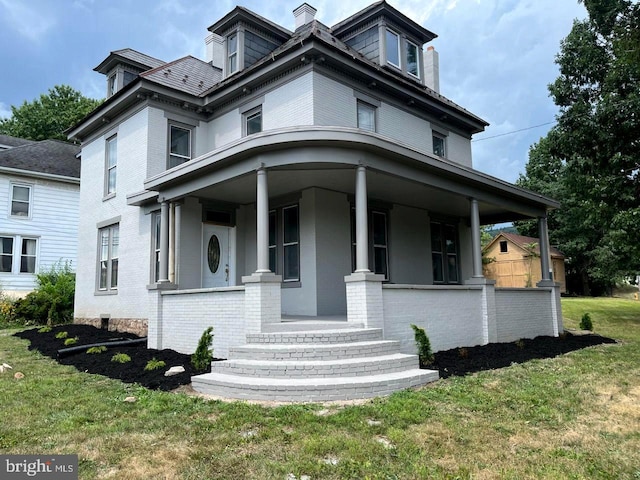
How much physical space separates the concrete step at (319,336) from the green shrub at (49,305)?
11.5 m

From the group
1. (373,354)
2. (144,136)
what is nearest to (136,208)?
(144,136)

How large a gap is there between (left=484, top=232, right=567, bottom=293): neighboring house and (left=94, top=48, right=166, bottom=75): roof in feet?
71.4

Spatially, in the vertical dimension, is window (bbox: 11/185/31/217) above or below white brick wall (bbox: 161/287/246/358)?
above

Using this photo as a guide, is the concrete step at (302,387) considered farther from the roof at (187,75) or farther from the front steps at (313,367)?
the roof at (187,75)

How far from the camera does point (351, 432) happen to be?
4.21 meters

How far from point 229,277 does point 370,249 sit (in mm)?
3313

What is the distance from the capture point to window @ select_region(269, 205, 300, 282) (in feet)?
32.3

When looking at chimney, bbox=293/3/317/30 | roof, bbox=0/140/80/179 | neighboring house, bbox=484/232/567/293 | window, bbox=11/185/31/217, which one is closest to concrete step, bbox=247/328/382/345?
chimney, bbox=293/3/317/30

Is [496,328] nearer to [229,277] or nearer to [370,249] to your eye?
[370,249]

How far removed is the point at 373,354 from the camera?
647 cm

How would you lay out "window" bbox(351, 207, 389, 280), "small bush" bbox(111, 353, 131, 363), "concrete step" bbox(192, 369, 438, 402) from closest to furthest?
"concrete step" bbox(192, 369, 438, 402), "small bush" bbox(111, 353, 131, 363), "window" bbox(351, 207, 389, 280)

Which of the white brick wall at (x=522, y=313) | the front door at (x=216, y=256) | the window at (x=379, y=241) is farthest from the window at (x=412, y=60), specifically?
the front door at (x=216, y=256)

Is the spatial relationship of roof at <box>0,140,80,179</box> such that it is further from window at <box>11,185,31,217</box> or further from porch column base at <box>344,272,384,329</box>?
porch column base at <box>344,272,384,329</box>

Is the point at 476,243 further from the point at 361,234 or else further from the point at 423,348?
the point at 361,234
